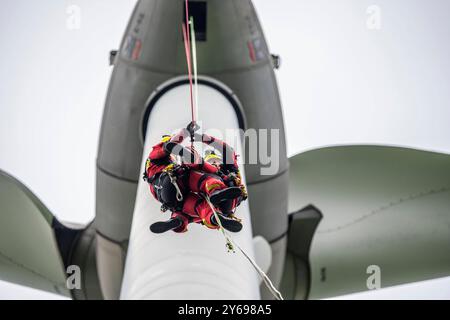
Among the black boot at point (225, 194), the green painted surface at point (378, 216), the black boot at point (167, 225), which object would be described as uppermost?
the black boot at point (225, 194)

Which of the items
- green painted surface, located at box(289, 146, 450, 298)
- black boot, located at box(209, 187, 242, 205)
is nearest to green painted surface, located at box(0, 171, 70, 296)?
green painted surface, located at box(289, 146, 450, 298)

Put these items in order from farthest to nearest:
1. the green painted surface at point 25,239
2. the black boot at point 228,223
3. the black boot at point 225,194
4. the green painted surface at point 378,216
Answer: the green painted surface at point 378,216
the green painted surface at point 25,239
the black boot at point 228,223
the black boot at point 225,194

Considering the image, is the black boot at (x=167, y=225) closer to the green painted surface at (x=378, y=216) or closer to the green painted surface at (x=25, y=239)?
the green painted surface at (x=25, y=239)

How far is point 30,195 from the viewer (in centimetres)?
903

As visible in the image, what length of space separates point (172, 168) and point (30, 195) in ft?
Result: 14.9

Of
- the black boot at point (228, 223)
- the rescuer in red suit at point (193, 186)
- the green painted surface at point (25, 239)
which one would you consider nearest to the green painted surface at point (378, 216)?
the green painted surface at point (25, 239)

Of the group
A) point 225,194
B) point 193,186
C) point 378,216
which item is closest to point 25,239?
point 378,216

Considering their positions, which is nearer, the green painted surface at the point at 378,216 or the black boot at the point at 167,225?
the black boot at the point at 167,225

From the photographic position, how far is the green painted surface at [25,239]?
8953 mm

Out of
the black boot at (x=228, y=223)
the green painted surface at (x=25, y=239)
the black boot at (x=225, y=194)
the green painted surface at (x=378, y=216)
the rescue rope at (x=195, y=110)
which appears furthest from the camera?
the green painted surface at (x=378, y=216)

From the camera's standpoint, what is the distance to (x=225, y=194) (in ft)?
15.4

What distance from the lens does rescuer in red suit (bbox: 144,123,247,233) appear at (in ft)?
15.7

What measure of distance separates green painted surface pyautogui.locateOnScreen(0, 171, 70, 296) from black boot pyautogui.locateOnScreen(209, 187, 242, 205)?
4.72 m

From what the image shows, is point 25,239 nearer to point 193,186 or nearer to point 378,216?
point 378,216
